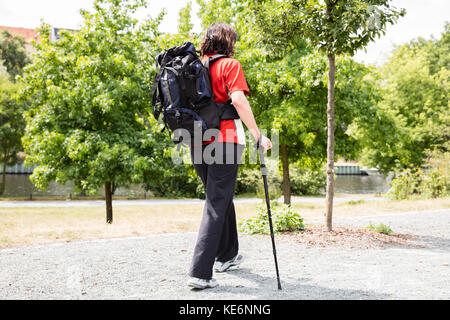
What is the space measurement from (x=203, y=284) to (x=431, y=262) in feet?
8.47

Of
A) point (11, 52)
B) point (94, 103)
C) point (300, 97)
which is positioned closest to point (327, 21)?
point (300, 97)

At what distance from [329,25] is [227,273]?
3.67 metres

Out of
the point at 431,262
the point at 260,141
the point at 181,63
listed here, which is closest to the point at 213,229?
the point at 260,141

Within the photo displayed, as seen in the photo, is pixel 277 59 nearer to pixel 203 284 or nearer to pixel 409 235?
pixel 409 235

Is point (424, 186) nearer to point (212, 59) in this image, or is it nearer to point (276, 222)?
point (276, 222)

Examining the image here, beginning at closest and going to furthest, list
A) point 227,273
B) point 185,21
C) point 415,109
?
point 227,273, point 185,21, point 415,109

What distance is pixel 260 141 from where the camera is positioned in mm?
3469

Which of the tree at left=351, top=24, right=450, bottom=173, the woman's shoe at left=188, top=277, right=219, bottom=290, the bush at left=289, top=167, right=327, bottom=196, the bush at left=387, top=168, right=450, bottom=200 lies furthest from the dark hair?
the bush at left=289, top=167, right=327, bottom=196

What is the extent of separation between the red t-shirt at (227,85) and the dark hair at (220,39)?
17 centimetres

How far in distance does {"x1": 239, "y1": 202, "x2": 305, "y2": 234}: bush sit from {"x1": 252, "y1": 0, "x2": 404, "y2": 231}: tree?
0.47 m

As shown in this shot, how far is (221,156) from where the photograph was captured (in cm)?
337

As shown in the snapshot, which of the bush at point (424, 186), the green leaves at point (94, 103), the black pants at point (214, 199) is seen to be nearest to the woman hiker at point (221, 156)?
the black pants at point (214, 199)

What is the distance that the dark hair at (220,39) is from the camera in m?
3.55
